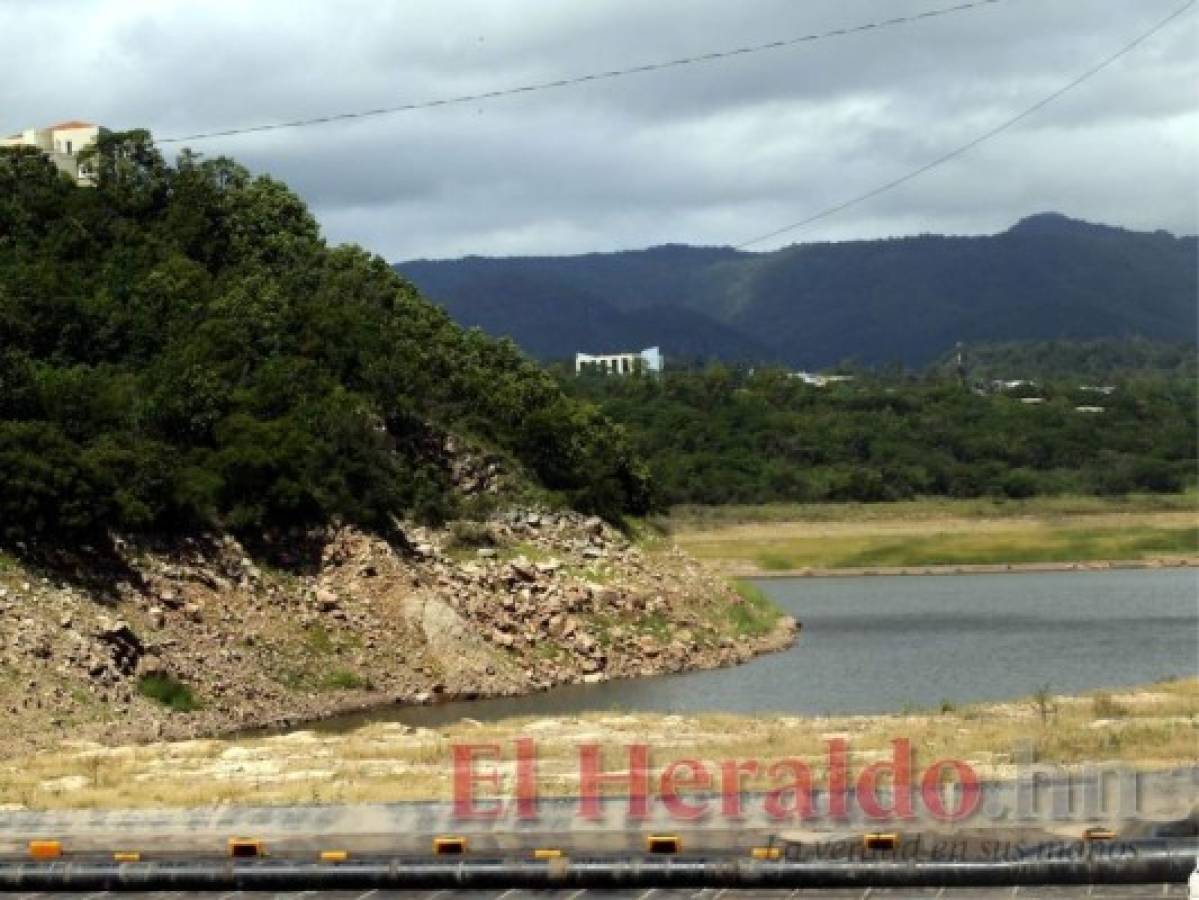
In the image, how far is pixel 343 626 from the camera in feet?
218

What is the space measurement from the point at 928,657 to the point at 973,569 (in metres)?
63.3

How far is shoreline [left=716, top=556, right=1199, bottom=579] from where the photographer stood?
443ft

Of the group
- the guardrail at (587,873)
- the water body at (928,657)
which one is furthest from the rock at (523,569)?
the guardrail at (587,873)

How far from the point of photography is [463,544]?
7575cm

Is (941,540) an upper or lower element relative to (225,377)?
lower

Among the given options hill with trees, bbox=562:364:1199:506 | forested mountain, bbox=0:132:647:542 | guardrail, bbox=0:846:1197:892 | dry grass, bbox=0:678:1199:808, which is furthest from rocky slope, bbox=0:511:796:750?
hill with trees, bbox=562:364:1199:506

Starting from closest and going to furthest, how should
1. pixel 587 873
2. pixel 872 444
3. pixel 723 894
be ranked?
pixel 723 894, pixel 587 873, pixel 872 444

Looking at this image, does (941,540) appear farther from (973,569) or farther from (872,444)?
(872,444)

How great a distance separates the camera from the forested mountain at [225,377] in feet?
212

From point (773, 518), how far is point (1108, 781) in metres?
124

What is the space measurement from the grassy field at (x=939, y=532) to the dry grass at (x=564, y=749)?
9085 cm

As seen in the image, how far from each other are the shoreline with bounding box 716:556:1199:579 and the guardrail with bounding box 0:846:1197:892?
110 meters

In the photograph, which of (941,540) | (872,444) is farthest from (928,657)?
(872,444)

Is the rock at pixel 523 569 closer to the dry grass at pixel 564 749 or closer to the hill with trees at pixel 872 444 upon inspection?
the dry grass at pixel 564 749
